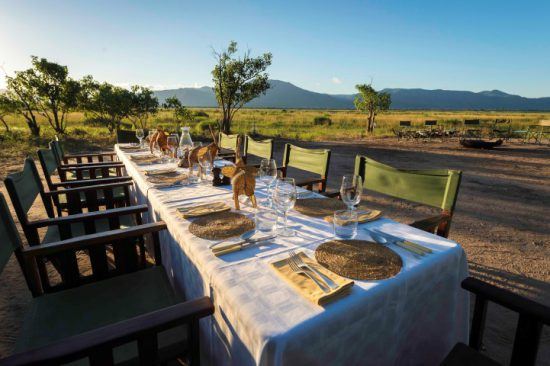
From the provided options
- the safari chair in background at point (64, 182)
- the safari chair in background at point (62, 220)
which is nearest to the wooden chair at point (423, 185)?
the safari chair in background at point (62, 220)

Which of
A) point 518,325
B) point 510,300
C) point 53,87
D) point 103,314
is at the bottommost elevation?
point 103,314

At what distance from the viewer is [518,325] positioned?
114 centimetres

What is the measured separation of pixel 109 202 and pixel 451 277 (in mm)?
2512

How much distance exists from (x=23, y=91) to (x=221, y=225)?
14667 mm

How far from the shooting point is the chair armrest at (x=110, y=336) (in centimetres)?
81

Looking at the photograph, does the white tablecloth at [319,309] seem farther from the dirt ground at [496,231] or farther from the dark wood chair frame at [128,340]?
the dirt ground at [496,231]

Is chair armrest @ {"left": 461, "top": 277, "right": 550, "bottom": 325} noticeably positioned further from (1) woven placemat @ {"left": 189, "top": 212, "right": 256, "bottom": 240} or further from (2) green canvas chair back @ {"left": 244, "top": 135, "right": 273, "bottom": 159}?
(2) green canvas chair back @ {"left": 244, "top": 135, "right": 273, "bottom": 159}

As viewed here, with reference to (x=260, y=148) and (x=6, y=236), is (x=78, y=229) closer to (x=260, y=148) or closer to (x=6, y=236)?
(x=6, y=236)

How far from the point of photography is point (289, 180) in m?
1.54

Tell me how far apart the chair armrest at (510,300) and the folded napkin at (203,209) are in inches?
48.9

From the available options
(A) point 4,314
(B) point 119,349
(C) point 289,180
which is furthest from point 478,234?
(A) point 4,314

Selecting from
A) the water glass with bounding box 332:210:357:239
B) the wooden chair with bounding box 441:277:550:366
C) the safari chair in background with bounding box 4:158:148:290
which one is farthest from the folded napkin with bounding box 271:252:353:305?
the safari chair in background with bounding box 4:158:148:290

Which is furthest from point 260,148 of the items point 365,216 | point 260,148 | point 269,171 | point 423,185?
point 365,216

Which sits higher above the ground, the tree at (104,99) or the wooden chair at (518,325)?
the tree at (104,99)
